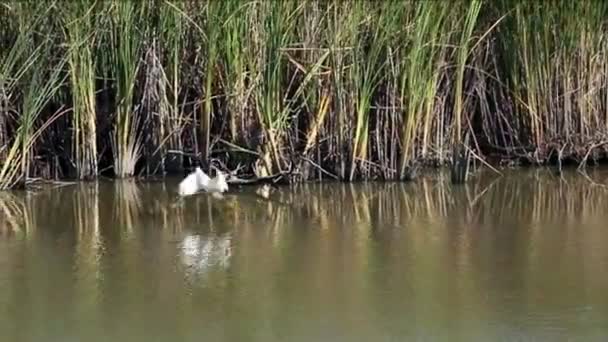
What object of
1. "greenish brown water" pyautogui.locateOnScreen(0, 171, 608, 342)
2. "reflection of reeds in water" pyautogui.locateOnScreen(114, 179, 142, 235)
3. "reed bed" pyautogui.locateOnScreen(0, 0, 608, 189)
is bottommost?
"greenish brown water" pyautogui.locateOnScreen(0, 171, 608, 342)

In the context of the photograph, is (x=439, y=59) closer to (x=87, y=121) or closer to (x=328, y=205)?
(x=328, y=205)

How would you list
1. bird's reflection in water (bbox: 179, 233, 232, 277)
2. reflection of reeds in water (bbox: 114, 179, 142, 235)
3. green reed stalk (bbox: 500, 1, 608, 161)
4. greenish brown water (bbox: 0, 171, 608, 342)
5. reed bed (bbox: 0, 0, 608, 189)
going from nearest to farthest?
greenish brown water (bbox: 0, 171, 608, 342) < bird's reflection in water (bbox: 179, 233, 232, 277) < reflection of reeds in water (bbox: 114, 179, 142, 235) < reed bed (bbox: 0, 0, 608, 189) < green reed stalk (bbox: 500, 1, 608, 161)

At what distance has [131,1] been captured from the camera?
5711mm

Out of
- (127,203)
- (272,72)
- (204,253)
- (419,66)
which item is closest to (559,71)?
(419,66)

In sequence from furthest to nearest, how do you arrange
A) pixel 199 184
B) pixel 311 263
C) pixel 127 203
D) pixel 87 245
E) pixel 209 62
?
1. pixel 209 62
2. pixel 199 184
3. pixel 127 203
4. pixel 87 245
5. pixel 311 263

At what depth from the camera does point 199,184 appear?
5.56 m

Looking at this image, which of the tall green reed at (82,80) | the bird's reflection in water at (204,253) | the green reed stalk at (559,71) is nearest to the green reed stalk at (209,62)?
the tall green reed at (82,80)

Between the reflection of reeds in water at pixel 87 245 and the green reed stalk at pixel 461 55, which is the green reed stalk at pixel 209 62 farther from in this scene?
the green reed stalk at pixel 461 55

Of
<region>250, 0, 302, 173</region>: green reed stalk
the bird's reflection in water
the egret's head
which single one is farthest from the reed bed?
the bird's reflection in water

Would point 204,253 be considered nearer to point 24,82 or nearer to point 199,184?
point 199,184

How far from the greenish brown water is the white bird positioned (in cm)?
9

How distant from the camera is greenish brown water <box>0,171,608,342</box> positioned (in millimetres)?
3500

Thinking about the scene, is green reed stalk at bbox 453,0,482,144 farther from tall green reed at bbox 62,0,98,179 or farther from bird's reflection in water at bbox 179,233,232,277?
tall green reed at bbox 62,0,98,179

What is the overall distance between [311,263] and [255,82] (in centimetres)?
176
